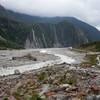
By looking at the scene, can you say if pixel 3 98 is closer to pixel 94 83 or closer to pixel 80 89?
pixel 80 89

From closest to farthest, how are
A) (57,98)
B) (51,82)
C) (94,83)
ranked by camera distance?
(57,98) → (94,83) → (51,82)

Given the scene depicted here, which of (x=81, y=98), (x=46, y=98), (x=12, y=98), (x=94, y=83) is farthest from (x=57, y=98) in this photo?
(x=94, y=83)

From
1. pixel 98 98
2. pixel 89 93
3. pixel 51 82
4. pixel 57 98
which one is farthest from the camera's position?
pixel 51 82

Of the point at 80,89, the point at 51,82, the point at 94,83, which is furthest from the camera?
the point at 51,82

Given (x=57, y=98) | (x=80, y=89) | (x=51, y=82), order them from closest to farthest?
(x=57, y=98) → (x=80, y=89) → (x=51, y=82)

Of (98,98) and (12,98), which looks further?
(12,98)

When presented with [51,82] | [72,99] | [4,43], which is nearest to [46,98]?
[72,99]

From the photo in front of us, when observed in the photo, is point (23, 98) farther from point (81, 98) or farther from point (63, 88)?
point (81, 98)

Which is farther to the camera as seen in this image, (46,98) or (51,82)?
(51,82)

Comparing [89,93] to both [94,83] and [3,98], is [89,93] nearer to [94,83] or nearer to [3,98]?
[94,83]
